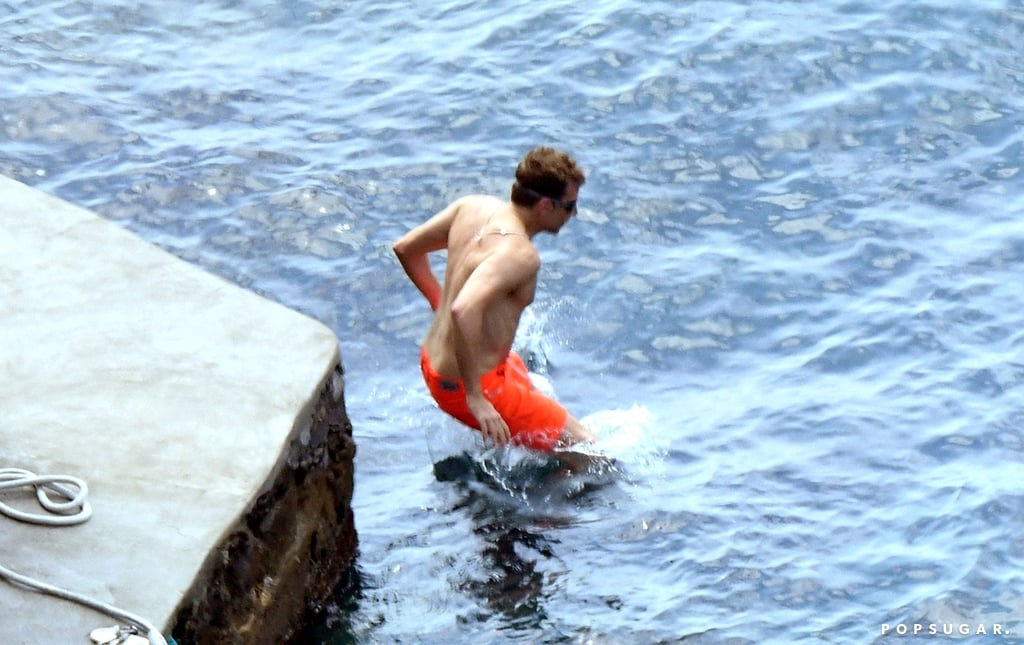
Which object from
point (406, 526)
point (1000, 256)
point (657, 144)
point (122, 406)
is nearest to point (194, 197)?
point (657, 144)

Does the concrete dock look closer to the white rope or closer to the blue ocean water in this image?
the white rope

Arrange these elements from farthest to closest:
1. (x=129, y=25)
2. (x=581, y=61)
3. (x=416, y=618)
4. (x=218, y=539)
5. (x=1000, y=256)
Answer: (x=129, y=25) → (x=581, y=61) → (x=1000, y=256) → (x=416, y=618) → (x=218, y=539)

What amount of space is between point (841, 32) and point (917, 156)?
1967mm

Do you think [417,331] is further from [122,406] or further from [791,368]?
[122,406]

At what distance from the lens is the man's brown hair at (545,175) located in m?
6.43

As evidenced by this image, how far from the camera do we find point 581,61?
38.1 ft

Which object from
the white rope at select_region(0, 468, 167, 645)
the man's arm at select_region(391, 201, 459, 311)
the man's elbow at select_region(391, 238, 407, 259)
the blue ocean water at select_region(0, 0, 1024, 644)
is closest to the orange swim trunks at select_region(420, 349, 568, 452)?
the blue ocean water at select_region(0, 0, 1024, 644)

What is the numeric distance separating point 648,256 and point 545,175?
2.99m

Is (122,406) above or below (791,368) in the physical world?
above

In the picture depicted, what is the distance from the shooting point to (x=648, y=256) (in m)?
9.31

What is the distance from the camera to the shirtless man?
6.41 meters

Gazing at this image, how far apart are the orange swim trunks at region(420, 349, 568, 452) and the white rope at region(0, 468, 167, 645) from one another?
227 centimetres

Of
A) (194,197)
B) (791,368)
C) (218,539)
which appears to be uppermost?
(218,539)

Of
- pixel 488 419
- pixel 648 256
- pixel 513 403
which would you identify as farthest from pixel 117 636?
pixel 648 256
